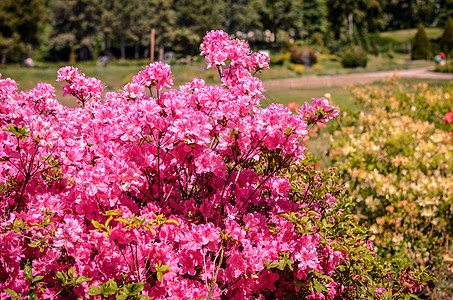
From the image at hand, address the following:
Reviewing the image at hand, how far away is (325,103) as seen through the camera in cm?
180

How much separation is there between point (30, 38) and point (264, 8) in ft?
86.8

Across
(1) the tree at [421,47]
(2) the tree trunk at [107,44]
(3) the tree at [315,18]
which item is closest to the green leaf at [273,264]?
(1) the tree at [421,47]

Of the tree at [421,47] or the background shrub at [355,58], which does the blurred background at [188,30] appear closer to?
the tree at [421,47]

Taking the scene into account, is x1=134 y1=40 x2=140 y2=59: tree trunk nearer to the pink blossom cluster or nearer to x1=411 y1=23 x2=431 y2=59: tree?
x1=411 y1=23 x2=431 y2=59: tree

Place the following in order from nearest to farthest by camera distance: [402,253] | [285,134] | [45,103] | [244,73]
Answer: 1. [285,134]
2. [244,73]
3. [45,103]
4. [402,253]

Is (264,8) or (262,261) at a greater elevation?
(264,8)

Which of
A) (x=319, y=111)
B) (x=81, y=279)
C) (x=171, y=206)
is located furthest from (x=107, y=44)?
(x=81, y=279)

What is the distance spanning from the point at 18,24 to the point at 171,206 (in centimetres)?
4609

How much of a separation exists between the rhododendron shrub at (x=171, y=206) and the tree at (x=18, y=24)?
4291 cm

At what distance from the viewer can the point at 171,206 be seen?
2.02 m

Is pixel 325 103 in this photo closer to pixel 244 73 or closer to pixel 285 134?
pixel 285 134

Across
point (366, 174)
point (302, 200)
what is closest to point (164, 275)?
point (302, 200)

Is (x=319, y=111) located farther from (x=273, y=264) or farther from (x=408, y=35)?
(x=408, y=35)

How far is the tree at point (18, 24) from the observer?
3919 centimetres
